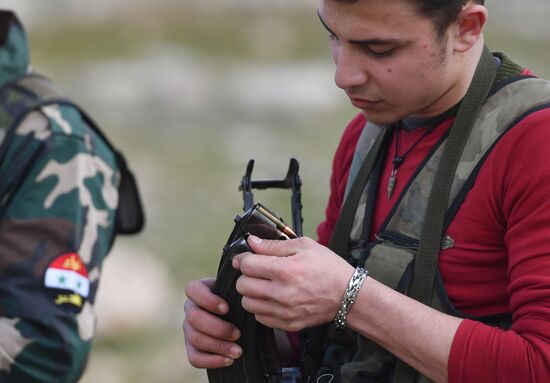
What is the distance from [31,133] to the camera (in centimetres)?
354

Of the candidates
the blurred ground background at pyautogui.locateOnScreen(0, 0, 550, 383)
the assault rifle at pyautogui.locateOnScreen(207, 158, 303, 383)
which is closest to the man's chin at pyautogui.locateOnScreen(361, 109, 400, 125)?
the assault rifle at pyautogui.locateOnScreen(207, 158, 303, 383)

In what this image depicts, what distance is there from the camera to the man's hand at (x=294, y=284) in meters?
2.39

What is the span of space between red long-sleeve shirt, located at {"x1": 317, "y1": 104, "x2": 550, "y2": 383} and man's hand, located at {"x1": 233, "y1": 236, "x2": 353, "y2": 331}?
0.30m

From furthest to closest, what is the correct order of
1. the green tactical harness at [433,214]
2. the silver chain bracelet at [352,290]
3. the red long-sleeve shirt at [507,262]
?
the green tactical harness at [433,214], the silver chain bracelet at [352,290], the red long-sleeve shirt at [507,262]

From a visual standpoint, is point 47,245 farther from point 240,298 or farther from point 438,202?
point 438,202

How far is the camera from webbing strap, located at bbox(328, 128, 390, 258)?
2863 mm

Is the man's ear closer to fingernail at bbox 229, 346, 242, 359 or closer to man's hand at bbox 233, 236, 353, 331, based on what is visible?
man's hand at bbox 233, 236, 353, 331

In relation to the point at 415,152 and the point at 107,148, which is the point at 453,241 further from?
the point at 107,148

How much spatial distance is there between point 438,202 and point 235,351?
25.2 inches

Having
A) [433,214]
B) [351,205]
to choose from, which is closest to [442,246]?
[433,214]

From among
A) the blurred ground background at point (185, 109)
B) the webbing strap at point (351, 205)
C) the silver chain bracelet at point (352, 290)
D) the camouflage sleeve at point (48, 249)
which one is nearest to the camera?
the silver chain bracelet at point (352, 290)

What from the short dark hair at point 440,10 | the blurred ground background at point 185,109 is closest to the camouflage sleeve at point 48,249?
the short dark hair at point 440,10

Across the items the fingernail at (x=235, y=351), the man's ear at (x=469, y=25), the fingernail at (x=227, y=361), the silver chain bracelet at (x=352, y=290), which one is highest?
the man's ear at (x=469, y=25)

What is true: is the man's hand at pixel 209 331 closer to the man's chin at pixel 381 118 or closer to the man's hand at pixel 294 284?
the man's hand at pixel 294 284
